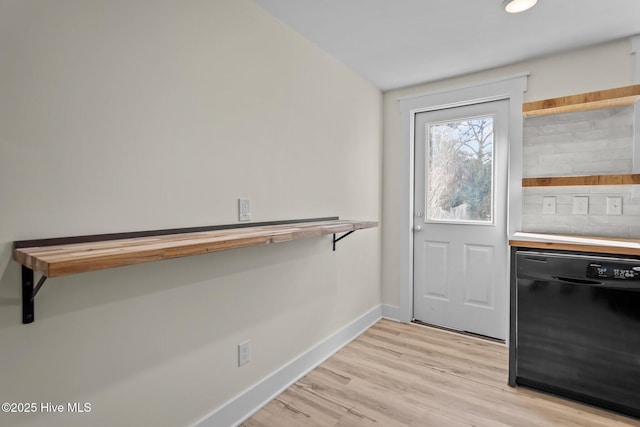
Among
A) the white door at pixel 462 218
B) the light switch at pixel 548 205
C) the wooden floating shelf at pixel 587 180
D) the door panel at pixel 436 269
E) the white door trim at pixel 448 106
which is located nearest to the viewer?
the wooden floating shelf at pixel 587 180

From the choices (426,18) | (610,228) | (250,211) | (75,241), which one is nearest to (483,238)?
(610,228)

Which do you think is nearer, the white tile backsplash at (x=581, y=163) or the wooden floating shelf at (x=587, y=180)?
the wooden floating shelf at (x=587, y=180)

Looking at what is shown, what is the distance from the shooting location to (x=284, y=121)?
2.07 metres

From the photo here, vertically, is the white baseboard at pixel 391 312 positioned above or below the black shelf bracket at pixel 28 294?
below

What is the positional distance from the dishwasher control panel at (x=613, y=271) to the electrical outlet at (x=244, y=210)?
1.89m

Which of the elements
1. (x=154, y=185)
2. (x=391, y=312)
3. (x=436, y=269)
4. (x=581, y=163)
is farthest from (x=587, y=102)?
(x=154, y=185)

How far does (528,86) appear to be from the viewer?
256 centimetres

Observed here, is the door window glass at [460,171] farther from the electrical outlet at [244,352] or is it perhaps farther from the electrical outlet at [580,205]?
the electrical outlet at [244,352]

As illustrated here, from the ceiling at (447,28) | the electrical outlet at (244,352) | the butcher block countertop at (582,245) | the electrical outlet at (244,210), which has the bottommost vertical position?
the electrical outlet at (244,352)

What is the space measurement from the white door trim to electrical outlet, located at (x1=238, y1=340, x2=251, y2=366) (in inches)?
69.7

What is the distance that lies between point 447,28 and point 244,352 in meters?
2.25

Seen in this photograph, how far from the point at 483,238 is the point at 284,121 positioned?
1.93 meters

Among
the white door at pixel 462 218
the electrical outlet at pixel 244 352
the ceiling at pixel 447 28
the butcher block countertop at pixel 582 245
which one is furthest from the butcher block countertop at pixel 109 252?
the white door at pixel 462 218

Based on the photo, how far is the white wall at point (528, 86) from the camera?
2.27m
